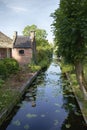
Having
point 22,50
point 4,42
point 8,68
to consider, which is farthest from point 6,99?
point 22,50

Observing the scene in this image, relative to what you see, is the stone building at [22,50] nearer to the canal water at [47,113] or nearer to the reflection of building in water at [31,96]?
the reflection of building in water at [31,96]

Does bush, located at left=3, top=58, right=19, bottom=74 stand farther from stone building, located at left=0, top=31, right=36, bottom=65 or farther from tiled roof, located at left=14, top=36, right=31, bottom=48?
tiled roof, located at left=14, top=36, right=31, bottom=48

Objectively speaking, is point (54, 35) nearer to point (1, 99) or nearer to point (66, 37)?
point (66, 37)

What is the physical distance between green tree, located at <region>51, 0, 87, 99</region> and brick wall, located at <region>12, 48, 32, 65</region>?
26.7 metres

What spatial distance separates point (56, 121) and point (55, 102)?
4058 millimetres

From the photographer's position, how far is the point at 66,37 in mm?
12562

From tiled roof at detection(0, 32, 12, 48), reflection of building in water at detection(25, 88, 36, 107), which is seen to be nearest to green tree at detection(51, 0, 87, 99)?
reflection of building in water at detection(25, 88, 36, 107)

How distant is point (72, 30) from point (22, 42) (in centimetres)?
3039

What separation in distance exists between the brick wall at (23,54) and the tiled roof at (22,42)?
0.60 meters

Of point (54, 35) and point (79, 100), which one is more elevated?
point (54, 35)

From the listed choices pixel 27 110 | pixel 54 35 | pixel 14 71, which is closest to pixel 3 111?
pixel 27 110

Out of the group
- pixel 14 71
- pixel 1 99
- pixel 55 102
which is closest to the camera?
pixel 1 99

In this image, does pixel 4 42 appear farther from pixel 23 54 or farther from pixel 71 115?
pixel 71 115

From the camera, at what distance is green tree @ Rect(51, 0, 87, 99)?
11.9 meters
